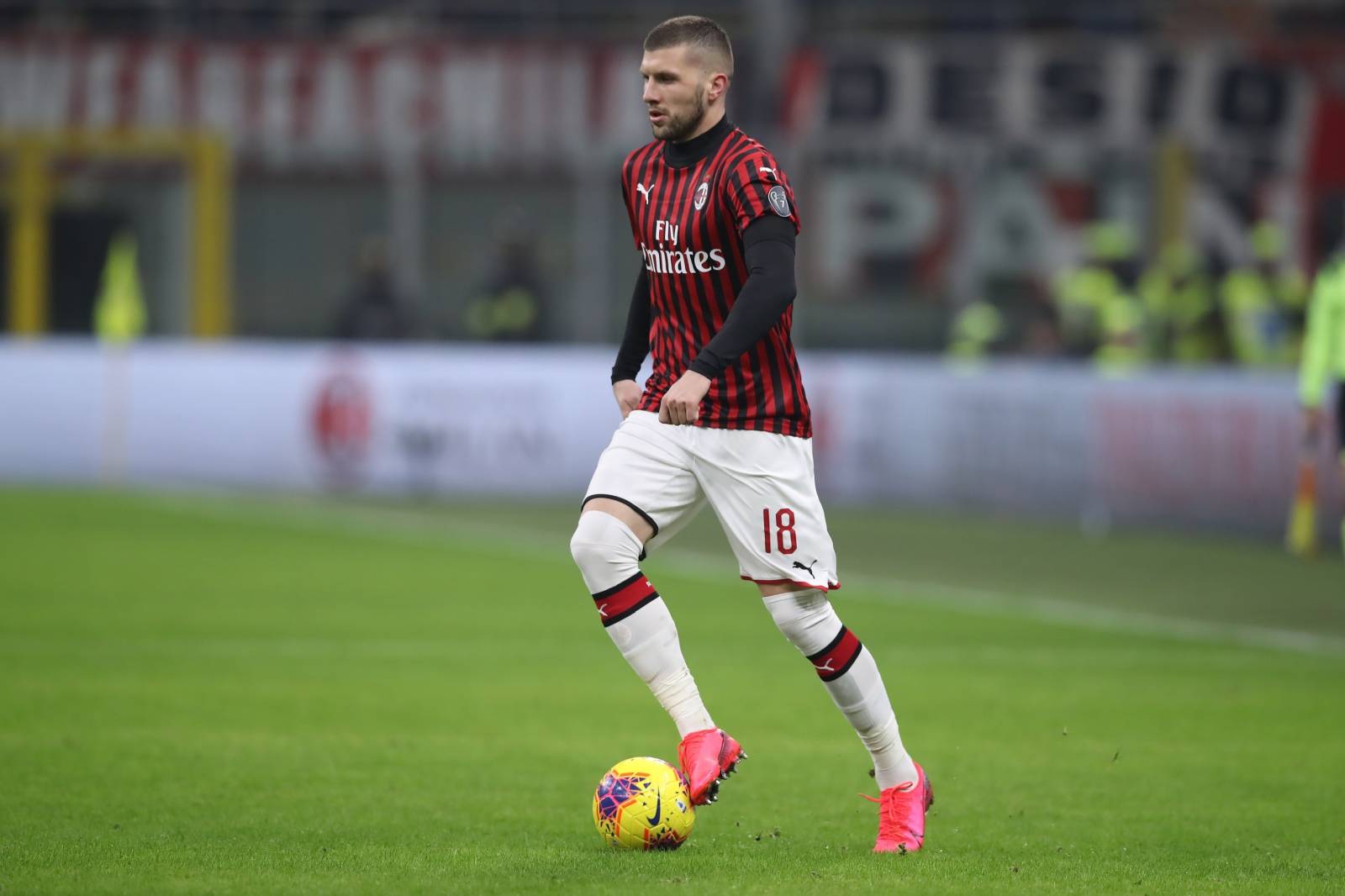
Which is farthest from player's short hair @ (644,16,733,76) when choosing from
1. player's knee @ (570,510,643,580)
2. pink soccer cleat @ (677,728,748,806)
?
pink soccer cleat @ (677,728,748,806)

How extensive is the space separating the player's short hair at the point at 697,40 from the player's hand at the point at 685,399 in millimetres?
829

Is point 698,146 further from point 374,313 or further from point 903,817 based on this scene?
point 374,313

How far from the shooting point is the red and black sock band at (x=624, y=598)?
5.56 m

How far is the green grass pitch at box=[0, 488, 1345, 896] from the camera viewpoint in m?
5.48

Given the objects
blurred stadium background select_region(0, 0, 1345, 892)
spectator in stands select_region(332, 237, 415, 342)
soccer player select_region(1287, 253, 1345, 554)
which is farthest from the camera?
spectator in stands select_region(332, 237, 415, 342)

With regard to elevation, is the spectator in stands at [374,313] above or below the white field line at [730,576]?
above

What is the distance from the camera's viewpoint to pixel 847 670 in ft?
18.6

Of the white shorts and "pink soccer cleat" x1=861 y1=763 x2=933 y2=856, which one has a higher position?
the white shorts

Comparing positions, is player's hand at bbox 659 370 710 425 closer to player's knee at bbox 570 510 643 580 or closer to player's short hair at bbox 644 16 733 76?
player's knee at bbox 570 510 643 580

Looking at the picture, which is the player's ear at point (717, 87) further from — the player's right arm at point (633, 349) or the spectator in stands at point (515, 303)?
the spectator in stands at point (515, 303)

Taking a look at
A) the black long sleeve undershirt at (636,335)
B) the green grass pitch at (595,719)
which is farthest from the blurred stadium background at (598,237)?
the black long sleeve undershirt at (636,335)

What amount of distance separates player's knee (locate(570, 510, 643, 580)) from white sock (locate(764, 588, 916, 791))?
0.39 meters

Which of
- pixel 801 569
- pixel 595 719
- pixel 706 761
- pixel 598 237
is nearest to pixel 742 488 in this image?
pixel 801 569

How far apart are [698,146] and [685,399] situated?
75 cm
